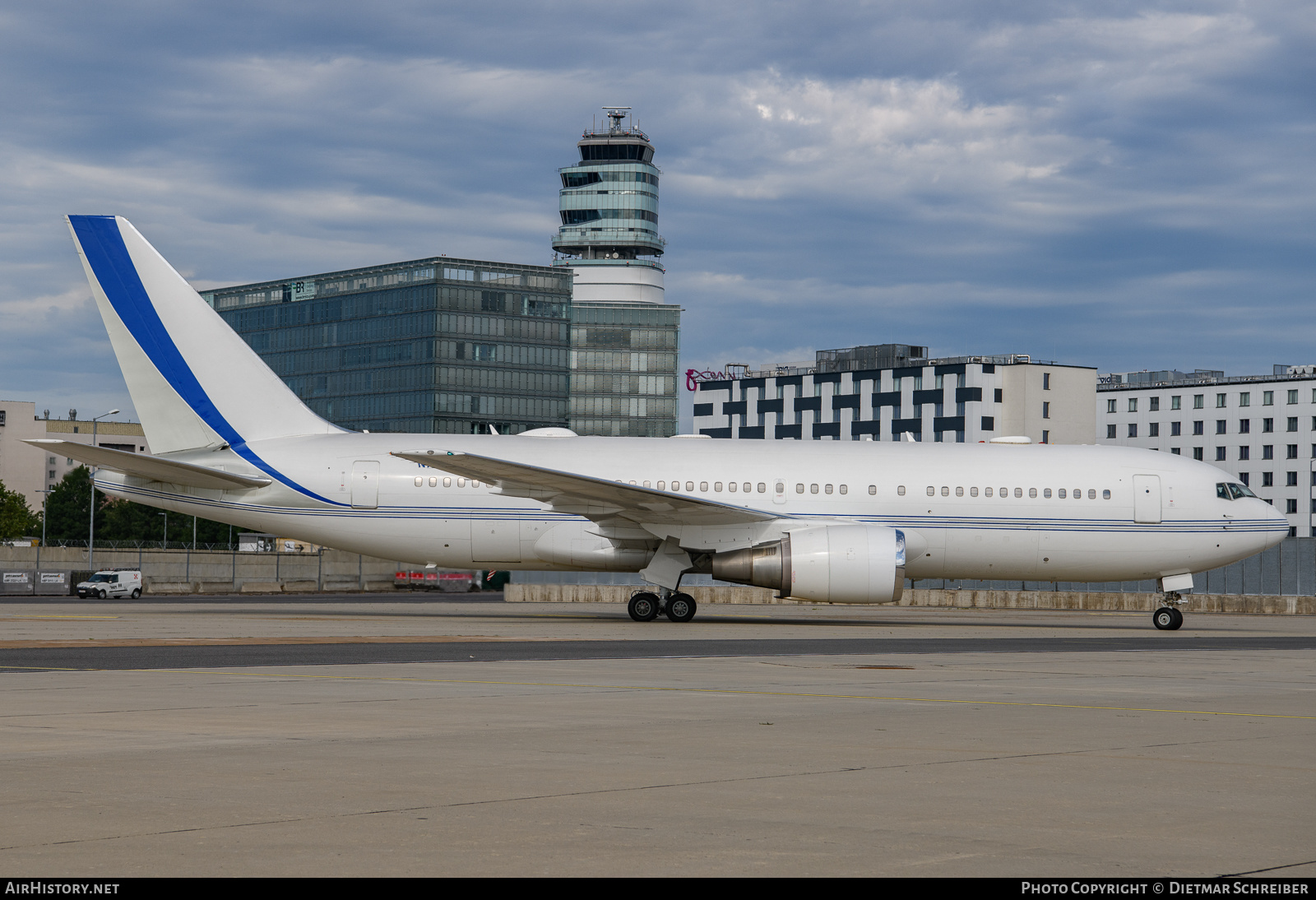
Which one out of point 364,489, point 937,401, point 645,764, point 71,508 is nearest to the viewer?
point 645,764

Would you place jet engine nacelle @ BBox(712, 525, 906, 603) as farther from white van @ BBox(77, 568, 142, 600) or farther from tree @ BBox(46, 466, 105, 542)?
tree @ BBox(46, 466, 105, 542)

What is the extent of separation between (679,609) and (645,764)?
22.1 m

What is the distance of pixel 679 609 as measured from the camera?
30969 millimetres

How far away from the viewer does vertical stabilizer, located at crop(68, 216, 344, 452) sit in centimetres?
3178

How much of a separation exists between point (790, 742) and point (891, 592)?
1956 centimetres

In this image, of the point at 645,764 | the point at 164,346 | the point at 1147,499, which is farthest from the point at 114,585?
the point at 645,764

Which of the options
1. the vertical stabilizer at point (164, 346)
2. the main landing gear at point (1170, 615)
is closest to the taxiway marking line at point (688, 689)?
the vertical stabilizer at point (164, 346)

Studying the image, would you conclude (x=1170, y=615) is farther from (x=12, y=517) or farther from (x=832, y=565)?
(x=12, y=517)

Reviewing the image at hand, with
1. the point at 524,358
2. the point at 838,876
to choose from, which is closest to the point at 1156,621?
the point at 838,876

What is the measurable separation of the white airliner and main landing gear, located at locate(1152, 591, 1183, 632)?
0.16ft

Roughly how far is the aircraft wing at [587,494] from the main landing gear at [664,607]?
1.88 m

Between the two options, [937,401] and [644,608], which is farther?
[937,401]

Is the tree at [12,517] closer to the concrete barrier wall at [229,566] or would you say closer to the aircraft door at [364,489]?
the concrete barrier wall at [229,566]

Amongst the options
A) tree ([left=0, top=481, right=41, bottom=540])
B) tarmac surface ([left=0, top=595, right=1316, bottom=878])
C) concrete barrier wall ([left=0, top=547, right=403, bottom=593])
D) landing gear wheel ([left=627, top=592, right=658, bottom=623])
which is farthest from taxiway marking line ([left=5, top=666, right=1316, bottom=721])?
tree ([left=0, top=481, right=41, bottom=540])
